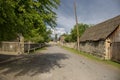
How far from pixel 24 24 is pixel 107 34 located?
15665mm

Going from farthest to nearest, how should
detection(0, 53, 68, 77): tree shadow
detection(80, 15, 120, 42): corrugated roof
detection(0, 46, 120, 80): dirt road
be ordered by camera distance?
detection(80, 15, 120, 42): corrugated roof < detection(0, 53, 68, 77): tree shadow < detection(0, 46, 120, 80): dirt road

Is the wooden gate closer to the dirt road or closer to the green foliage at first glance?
the dirt road

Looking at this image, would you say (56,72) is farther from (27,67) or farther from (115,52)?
(115,52)

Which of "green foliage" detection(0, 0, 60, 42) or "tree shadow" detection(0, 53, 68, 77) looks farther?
"tree shadow" detection(0, 53, 68, 77)

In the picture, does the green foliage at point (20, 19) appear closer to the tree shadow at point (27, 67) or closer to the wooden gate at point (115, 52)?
the tree shadow at point (27, 67)

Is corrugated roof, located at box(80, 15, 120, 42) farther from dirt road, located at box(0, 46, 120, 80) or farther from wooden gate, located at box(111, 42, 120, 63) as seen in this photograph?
dirt road, located at box(0, 46, 120, 80)

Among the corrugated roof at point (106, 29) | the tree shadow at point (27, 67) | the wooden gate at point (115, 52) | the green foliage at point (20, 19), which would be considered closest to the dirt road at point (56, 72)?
the tree shadow at point (27, 67)

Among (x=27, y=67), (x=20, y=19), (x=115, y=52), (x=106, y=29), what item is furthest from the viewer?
(x=106, y=29)

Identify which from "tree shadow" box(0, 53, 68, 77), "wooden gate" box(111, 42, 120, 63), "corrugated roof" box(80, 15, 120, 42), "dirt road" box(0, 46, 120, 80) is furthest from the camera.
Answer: "corrugated roof" box(80, 15, 120, 42)

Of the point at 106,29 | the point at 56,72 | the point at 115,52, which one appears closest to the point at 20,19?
the point at 56,72

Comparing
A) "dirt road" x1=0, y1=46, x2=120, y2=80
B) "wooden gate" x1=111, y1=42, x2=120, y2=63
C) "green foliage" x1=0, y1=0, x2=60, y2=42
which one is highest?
"green foliage" x1=0, y1=0, x2=60, y2=42

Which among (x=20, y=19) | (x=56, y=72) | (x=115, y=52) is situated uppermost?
(x=20, y=19)

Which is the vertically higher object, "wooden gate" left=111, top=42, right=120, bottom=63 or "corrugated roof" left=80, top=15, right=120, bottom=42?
"corrugated roof" left=80, top=15, right=120, bottom=42

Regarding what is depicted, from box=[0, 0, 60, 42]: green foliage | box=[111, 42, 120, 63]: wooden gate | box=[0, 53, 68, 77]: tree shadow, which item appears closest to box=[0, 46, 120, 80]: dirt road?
box=[0, 53, 68, 77]: tree shadow
